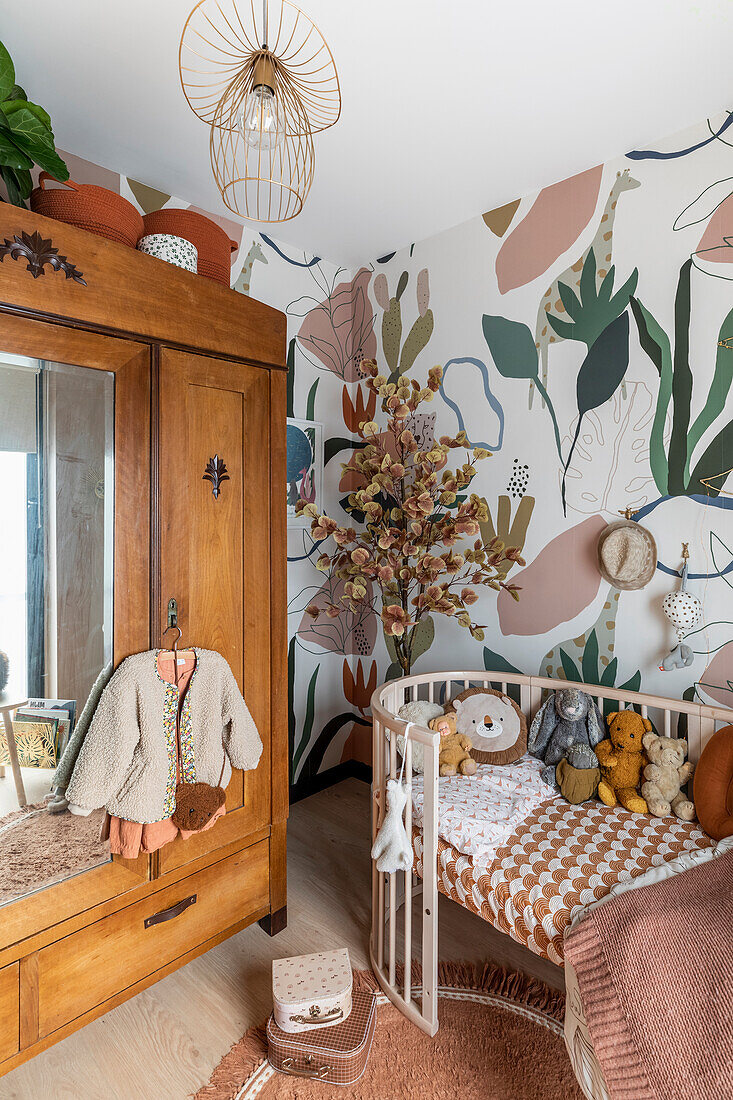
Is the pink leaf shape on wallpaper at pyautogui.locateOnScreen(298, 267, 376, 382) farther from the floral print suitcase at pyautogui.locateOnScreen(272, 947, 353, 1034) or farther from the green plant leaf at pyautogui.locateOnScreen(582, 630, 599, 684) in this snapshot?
the floral print suitcase at pyautogui.locateOnScreen(272, 947, 353, 1034)

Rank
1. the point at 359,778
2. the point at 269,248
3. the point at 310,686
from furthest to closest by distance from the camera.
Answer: the point at 359,778 → the point at 310,686 → the point at 269,248

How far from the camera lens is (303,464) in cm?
288

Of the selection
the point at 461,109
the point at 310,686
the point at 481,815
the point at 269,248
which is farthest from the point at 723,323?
the point at 310,686

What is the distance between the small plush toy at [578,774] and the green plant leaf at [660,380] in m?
0.90

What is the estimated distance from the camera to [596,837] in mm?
1659

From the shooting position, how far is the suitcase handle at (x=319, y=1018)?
59.8 inches

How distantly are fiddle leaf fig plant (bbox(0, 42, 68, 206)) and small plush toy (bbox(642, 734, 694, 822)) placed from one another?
230 cm

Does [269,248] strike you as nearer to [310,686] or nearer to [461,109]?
[461,109]

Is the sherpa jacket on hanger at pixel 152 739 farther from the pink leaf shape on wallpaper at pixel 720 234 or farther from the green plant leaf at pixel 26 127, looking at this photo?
the pink leaf shape on wallpaper at pixel 720 234

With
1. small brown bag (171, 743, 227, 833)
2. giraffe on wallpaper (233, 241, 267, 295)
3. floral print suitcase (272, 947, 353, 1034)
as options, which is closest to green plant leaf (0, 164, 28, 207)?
giraffe on wallpaper (233, 241, 267, 295)

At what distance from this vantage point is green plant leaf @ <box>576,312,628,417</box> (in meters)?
2.08

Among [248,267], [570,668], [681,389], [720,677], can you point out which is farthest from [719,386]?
[248,267]

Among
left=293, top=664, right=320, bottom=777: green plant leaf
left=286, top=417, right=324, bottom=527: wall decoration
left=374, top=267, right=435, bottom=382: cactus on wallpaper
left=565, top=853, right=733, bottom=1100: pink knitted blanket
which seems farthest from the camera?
left=293, top=664, right=320, bottom=777: green plant leaf

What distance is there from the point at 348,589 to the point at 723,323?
1.50 m
